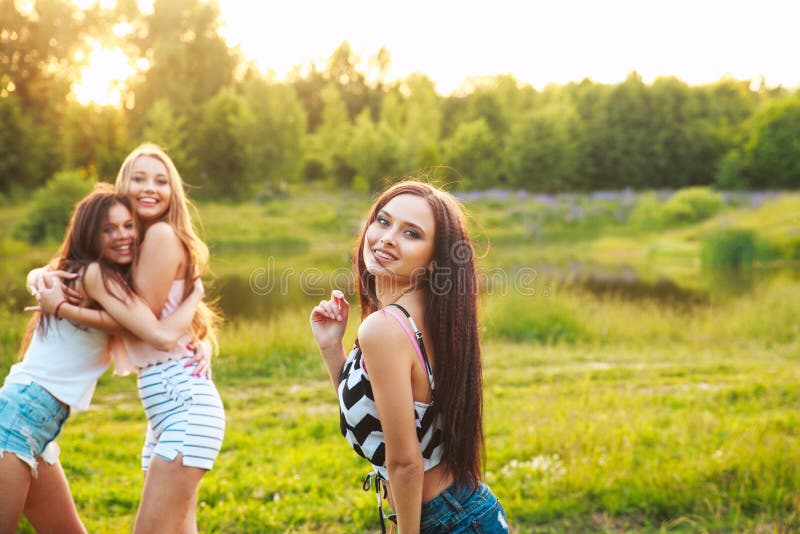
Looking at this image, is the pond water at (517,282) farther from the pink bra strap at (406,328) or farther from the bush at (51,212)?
the pink bra strap at (406,328)

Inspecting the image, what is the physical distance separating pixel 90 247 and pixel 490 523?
207 centimetres

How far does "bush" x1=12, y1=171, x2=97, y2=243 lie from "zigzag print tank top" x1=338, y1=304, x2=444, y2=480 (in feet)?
78.1

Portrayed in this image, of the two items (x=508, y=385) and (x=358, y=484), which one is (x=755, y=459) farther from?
(x=508, y=385)

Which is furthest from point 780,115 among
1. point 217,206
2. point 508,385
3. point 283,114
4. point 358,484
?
point 358,484

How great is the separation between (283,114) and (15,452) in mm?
37739

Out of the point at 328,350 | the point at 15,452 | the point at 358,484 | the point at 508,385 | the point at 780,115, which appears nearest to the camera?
the point at 328,350

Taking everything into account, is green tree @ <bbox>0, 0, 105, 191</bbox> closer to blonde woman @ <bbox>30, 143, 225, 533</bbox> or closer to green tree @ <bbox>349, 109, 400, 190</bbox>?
green tree @ <bbox>349, 109, 400, 190</bbox>

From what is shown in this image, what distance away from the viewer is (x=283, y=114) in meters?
38.8

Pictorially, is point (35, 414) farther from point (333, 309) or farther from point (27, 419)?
point (333, 309)

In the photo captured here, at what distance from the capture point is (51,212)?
23.5 meters

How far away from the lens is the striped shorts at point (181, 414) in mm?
2660

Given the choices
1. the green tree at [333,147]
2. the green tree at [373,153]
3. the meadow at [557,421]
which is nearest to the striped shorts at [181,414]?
the meadow at [557,421]

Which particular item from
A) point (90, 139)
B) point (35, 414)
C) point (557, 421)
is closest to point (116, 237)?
point (35, 414)

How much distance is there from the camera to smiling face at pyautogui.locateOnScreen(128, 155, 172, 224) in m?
3.10
